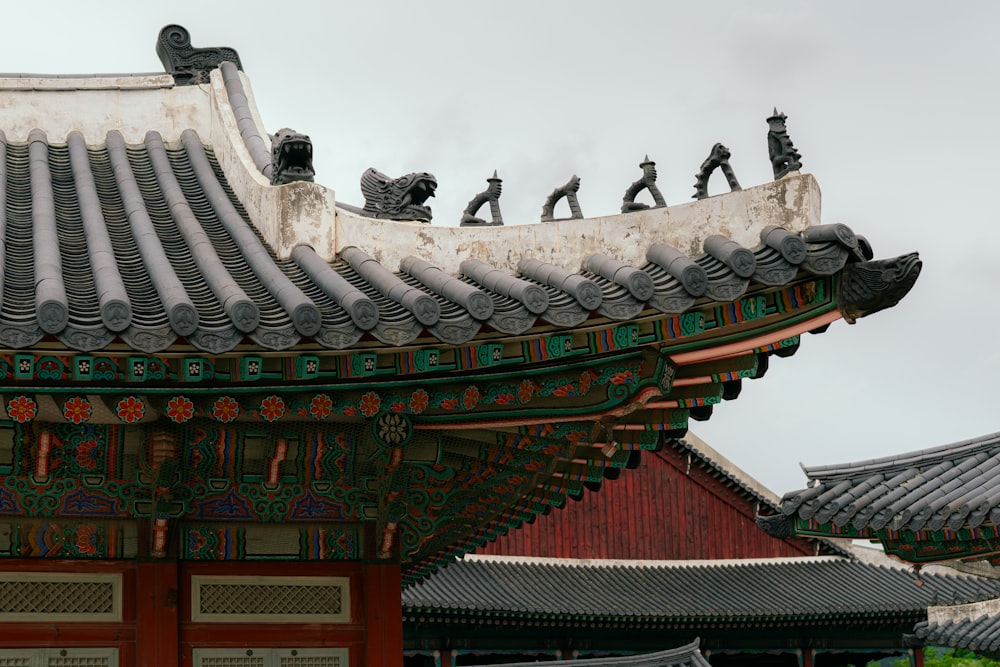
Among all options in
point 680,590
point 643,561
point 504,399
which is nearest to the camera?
point 504,399

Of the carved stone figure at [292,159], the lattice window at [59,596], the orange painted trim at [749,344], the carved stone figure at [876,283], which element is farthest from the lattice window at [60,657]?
the carved stone figure at [876,283]

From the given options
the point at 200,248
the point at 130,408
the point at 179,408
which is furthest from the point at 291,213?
the point at 130,408

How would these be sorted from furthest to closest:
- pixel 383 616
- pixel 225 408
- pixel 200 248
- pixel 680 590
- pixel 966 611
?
pixel 680 590
pixel 966 611
pixel 383 616
pixel 200 248
pixel 225 408

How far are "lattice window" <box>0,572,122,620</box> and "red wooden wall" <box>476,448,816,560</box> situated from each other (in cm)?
2065

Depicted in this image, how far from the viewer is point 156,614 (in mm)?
7527

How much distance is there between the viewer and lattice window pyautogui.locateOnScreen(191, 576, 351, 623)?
7730 mm

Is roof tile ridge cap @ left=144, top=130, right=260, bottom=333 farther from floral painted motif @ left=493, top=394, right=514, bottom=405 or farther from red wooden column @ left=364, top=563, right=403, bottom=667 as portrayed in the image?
red wooden column @ left=364, top=563, right=403, bottom=667

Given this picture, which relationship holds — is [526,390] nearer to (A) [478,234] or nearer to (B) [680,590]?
(A) [478,234]

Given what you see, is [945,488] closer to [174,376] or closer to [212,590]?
[212,590]

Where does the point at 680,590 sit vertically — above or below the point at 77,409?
above

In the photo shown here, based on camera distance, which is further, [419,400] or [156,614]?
[156,614]

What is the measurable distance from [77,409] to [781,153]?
3762mm

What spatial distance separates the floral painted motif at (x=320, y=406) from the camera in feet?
22.7

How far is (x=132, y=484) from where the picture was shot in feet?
24.6
